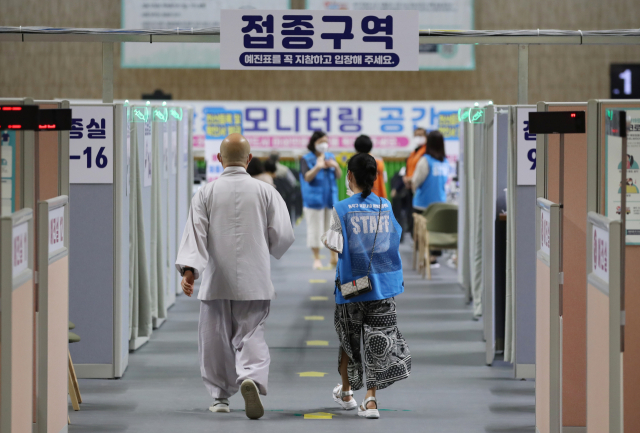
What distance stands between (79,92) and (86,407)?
11.9 meters

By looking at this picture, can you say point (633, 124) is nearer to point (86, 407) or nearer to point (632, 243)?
point (632, 243)

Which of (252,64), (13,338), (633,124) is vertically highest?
(252,64)

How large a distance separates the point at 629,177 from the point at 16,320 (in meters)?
2.30

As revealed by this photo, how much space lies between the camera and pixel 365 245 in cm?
423

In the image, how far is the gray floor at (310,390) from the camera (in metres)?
4.18

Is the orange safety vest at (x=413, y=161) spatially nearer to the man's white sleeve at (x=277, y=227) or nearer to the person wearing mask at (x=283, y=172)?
the person wearing mask at (x=283, y=172)

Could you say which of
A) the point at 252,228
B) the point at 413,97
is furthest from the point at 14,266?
the point at 413,97

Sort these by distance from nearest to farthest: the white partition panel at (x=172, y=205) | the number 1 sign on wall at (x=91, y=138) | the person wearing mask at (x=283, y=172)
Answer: the number 1 sign on wall at (x=91, y=138), the white partition panel at (x=172, y=205), the person wearing mask at (x=283, y=172)

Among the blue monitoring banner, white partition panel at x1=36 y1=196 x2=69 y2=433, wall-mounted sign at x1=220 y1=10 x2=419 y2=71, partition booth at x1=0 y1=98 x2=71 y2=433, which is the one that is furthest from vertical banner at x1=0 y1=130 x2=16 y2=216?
the blue monitoring banner

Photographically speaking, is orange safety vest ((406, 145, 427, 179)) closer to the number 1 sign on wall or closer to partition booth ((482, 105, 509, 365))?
partition booth ((482, 105, 509, 365))

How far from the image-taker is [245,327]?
429 cm

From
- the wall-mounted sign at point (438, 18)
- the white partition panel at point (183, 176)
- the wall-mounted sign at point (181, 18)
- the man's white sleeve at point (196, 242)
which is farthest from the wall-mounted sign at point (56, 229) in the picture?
the wall-mounted sign at point (438, 18)

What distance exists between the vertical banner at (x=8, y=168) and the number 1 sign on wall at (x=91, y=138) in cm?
156

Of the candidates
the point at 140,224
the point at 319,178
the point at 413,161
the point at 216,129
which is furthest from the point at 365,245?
the point at 216,129
